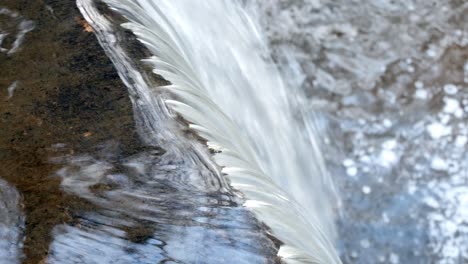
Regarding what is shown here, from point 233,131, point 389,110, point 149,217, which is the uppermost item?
point 389,110

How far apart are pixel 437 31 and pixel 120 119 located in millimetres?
2673

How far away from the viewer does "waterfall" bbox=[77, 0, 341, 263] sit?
206cm

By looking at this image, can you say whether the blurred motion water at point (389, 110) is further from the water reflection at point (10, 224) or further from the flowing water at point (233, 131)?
the water reflection at point (10, 224)

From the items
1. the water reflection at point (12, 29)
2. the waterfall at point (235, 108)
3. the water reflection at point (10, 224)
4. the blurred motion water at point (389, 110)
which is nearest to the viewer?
the water reflection at point (10, 224)

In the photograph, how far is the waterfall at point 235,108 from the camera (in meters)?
2.06

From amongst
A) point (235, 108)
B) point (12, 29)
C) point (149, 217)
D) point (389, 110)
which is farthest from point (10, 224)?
point (389, 110)

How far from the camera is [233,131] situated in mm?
2506

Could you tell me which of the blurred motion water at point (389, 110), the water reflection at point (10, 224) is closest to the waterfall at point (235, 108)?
the blurred motion water at point (389, 110)

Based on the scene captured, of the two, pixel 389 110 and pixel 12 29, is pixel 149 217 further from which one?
pixel 389 110

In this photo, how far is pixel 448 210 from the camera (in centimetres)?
340

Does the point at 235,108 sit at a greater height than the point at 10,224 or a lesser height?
greater

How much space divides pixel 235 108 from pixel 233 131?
66 centimetres

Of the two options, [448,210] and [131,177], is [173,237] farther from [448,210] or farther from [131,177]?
[448,210]

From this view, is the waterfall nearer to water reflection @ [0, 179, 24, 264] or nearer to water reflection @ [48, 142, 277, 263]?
water reflection @ [48, 142, 277, 263]
